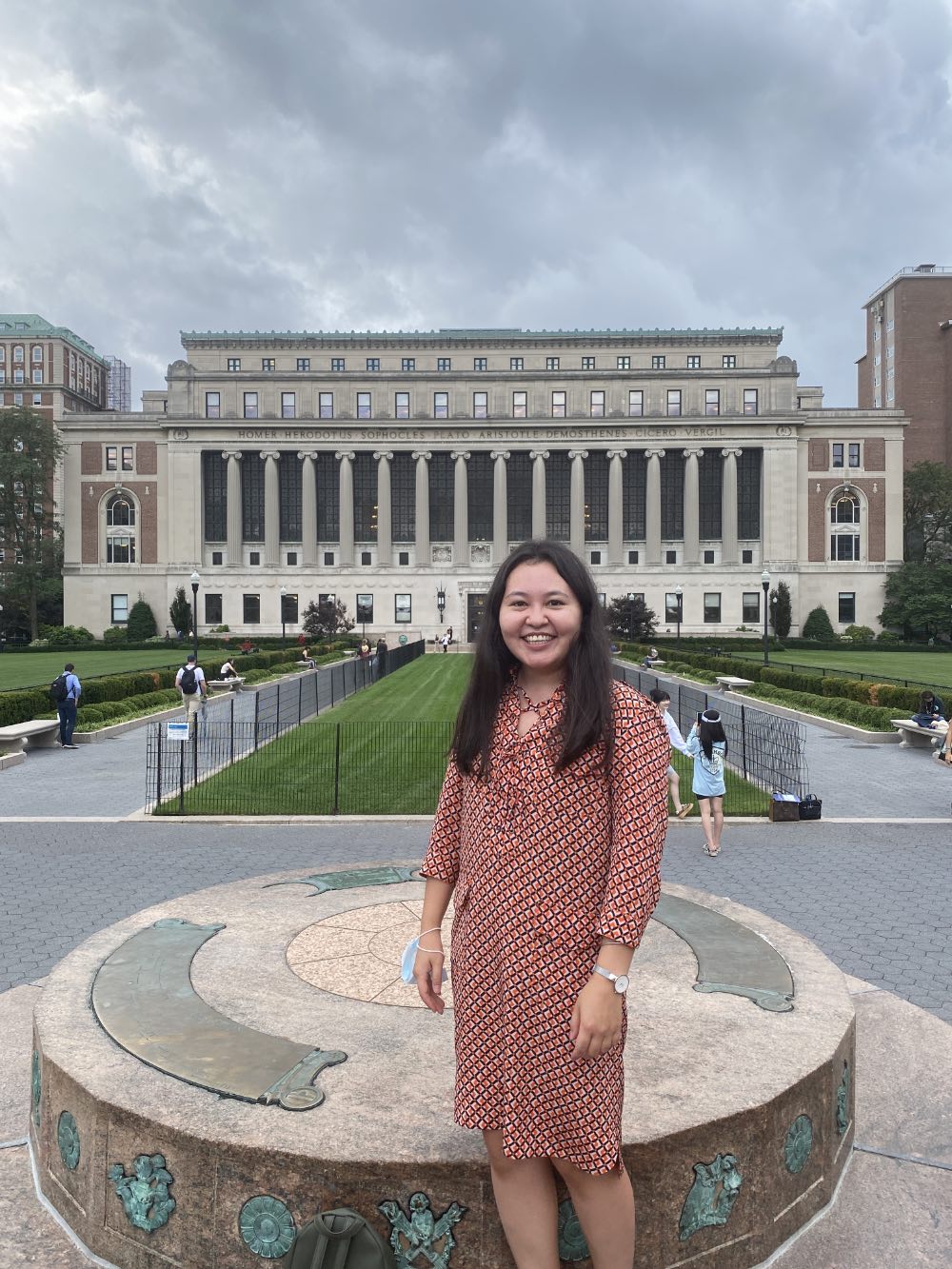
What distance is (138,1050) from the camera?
4.32 m

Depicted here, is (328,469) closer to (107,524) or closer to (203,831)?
(107,524)

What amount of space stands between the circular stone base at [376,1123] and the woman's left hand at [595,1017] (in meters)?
1.03

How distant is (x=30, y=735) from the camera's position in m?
22.5

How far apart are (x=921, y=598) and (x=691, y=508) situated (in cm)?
2066

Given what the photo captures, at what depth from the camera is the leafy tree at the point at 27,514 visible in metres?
80.8

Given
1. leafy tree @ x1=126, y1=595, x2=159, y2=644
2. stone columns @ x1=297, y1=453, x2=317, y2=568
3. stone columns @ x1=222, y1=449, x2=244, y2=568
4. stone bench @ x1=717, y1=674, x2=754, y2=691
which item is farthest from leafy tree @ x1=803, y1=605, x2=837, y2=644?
leafy tree @ x1=126, y1=595, x2=159, y2=644

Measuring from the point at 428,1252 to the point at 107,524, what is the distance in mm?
90284

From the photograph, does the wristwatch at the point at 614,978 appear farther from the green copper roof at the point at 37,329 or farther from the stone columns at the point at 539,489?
the green copper roof at the point at 37,329

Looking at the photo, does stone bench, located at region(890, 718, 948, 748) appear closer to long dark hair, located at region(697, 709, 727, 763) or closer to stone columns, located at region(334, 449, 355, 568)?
long dark hair, located at region(697, 709, 727, 763)

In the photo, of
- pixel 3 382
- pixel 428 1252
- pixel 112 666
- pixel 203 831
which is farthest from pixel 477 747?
pixel 3 382

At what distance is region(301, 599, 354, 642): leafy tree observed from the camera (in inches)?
3009

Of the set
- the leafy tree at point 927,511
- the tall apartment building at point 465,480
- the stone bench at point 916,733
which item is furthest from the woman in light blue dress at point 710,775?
the leafy tree at point 927,511

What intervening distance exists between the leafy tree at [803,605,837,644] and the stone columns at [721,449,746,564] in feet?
29.3

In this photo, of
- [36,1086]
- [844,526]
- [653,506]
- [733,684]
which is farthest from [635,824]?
[844,526]
